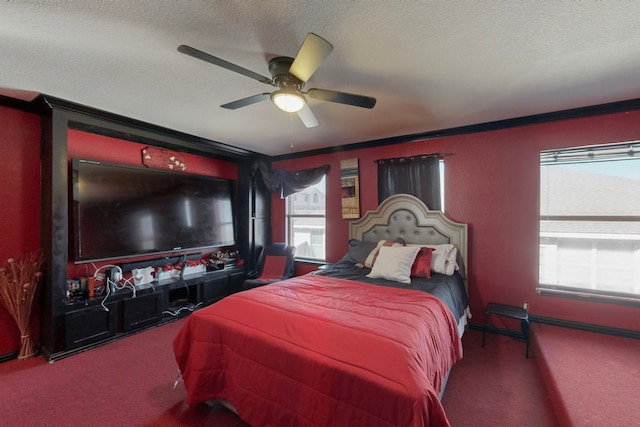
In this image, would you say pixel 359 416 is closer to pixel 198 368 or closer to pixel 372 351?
pixel 372 351

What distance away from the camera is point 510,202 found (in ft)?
9.93

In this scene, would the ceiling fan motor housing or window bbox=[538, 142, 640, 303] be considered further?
window bbox=[538, 142, 640, 303]

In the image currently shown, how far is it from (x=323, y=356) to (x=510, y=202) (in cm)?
281

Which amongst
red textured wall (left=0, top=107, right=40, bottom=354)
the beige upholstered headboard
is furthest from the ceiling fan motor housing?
red textured wall (left=0, top=107, right=40, bottom=354)

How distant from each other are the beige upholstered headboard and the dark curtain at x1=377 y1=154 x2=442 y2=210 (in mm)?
121

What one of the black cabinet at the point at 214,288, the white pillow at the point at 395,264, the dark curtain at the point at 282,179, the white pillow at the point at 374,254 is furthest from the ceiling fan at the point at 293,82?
the black cabinet at the point at 214,288

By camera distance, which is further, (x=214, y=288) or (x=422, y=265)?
(x=214, y=288)

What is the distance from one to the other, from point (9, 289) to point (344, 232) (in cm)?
362

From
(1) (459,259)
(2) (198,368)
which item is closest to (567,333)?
(1) (459,259)

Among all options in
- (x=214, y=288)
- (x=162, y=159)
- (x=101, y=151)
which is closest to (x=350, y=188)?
(x=214, y=288)

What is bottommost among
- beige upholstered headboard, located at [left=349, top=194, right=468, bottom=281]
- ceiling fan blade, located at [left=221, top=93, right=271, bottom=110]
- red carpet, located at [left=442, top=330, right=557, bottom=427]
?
red carpet, located at [left=442, top=330, right=557, bottom=427]

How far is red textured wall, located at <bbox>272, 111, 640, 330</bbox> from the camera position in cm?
264

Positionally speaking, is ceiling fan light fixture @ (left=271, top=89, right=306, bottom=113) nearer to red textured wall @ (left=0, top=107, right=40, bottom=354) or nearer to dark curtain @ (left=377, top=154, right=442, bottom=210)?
dark curtain @ (left=377, top=154, right=442, bottom=210)

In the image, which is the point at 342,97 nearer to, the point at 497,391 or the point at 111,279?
the point at 497,391
